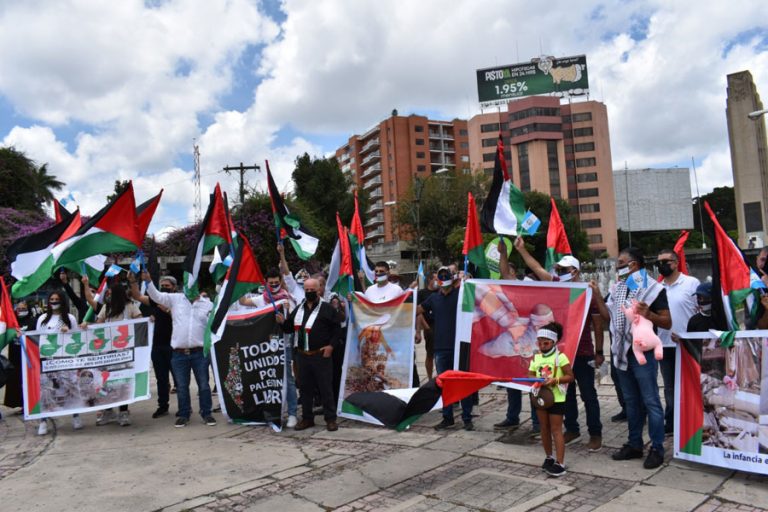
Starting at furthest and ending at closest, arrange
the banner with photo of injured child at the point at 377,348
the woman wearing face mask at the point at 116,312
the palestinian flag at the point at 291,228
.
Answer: the palestinian flag at the point at 291,228 → the woman wearing face mask at the point at 116,312 → the banner with photo of injured child at the point at 377,348

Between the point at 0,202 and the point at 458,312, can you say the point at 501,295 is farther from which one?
A: the point at 0,202

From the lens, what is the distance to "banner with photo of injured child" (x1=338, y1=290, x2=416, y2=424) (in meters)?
7.64

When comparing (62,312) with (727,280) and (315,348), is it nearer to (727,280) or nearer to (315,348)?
(315,348)

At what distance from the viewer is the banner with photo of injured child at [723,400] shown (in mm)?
4898

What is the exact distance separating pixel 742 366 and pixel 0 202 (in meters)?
40.9

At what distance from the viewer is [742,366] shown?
5.05 metres

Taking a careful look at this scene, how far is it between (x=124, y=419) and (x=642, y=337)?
6693mm

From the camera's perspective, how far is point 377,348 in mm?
7797

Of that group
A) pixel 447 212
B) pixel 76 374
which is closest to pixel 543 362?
pixel 76 374

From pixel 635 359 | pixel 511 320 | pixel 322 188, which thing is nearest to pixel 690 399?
pixel 635 359

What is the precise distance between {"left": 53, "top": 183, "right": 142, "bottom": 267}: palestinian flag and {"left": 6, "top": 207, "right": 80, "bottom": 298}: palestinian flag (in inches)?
8.9

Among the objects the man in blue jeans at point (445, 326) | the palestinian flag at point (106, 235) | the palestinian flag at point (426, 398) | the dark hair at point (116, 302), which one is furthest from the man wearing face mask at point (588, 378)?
the dark hair at point (116, 302)

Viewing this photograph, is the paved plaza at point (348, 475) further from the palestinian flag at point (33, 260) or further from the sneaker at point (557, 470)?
the palestinian flag at point (33, 260)

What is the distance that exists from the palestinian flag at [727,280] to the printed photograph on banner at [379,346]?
3.47 meters
